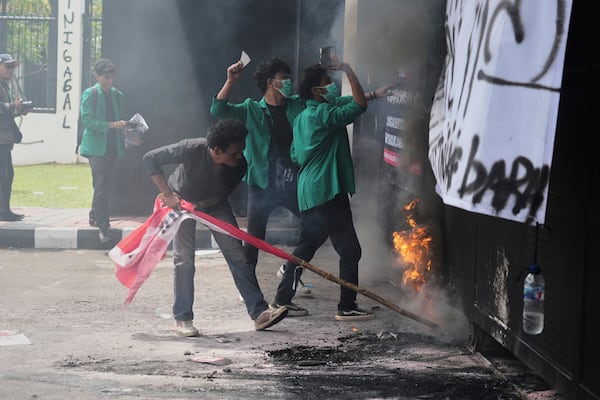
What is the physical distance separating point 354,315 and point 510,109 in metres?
3.65

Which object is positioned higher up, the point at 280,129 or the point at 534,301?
the point at 280,129

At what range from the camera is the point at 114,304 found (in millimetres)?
7727

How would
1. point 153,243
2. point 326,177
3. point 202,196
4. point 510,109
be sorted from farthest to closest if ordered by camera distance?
point 326,177
point 202,196
point 153,243
point 510,109

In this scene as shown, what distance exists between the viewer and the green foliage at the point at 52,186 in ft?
44.8

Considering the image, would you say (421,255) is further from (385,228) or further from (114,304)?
(114,304)

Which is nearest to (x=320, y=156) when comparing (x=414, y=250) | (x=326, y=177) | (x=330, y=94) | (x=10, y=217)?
(x=326, y=177)

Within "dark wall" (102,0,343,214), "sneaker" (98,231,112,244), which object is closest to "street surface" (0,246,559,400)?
"sneaker" (98,231,112,244)

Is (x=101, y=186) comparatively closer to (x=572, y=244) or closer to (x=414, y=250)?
(x=414, y=250)

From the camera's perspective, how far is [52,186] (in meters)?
15.6

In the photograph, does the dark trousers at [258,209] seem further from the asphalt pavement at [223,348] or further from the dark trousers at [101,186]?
the dark trousers at [101,186]

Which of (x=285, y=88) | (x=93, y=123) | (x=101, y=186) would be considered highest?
(x=285, y=88)

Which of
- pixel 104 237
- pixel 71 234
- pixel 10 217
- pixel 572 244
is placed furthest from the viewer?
pixel 10 217

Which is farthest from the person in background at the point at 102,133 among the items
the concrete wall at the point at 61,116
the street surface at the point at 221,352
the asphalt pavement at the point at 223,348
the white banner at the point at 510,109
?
the concrete wall at the point at 61,116

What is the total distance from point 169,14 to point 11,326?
211 inches
